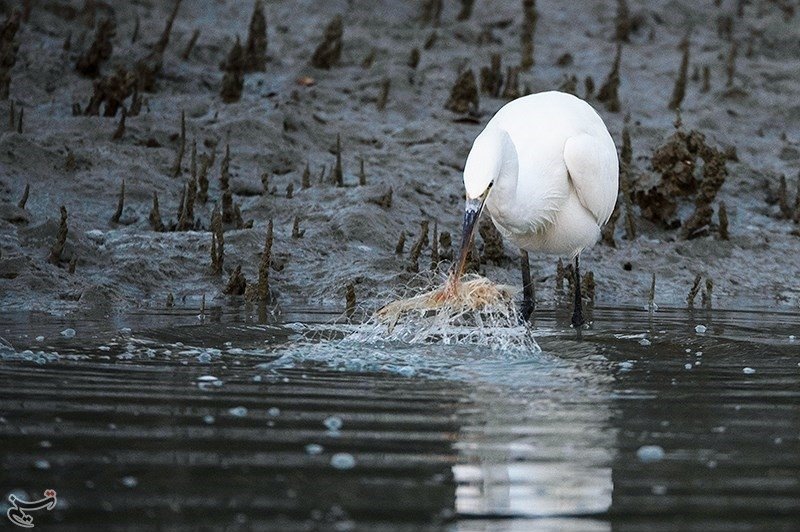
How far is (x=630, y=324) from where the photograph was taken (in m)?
7.70

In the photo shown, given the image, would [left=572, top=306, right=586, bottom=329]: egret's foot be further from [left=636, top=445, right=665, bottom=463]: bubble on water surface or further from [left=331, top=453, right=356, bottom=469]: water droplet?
[left=331, top=453, right=356, bottom=469]: water droplet

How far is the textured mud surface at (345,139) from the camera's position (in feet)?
29.6

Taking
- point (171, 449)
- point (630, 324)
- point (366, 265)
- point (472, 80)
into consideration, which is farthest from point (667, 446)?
point (472, 80)

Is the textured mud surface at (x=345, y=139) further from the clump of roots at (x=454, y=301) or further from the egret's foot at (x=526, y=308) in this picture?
the clump of roots at (x=454, y=301)

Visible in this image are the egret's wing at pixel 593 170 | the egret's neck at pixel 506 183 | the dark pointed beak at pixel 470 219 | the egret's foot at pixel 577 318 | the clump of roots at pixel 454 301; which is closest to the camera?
the dark pointed beak at pixel 470 219

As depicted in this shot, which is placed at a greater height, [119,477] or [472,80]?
[472,80]

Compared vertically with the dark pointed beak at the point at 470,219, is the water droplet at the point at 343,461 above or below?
below

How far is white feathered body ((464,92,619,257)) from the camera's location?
6980mm

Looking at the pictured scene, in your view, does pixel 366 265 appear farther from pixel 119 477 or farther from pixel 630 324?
pixel 119 477

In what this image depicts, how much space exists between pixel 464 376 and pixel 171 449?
6.09ft

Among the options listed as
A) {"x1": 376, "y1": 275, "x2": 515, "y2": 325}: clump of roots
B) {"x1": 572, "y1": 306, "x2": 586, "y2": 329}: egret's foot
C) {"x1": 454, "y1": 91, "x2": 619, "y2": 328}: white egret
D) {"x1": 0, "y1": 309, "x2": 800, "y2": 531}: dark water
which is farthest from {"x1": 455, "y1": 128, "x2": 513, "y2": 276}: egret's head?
{"x1": 572, "y1": 306, "x2": 586, "y2": 329}: egret's foot

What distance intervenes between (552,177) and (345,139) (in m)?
4.22

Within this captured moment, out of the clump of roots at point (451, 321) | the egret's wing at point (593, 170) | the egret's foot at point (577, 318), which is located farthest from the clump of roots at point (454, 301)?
the egret's wing at point (593, 170)

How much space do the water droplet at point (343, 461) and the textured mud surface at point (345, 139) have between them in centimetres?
442
